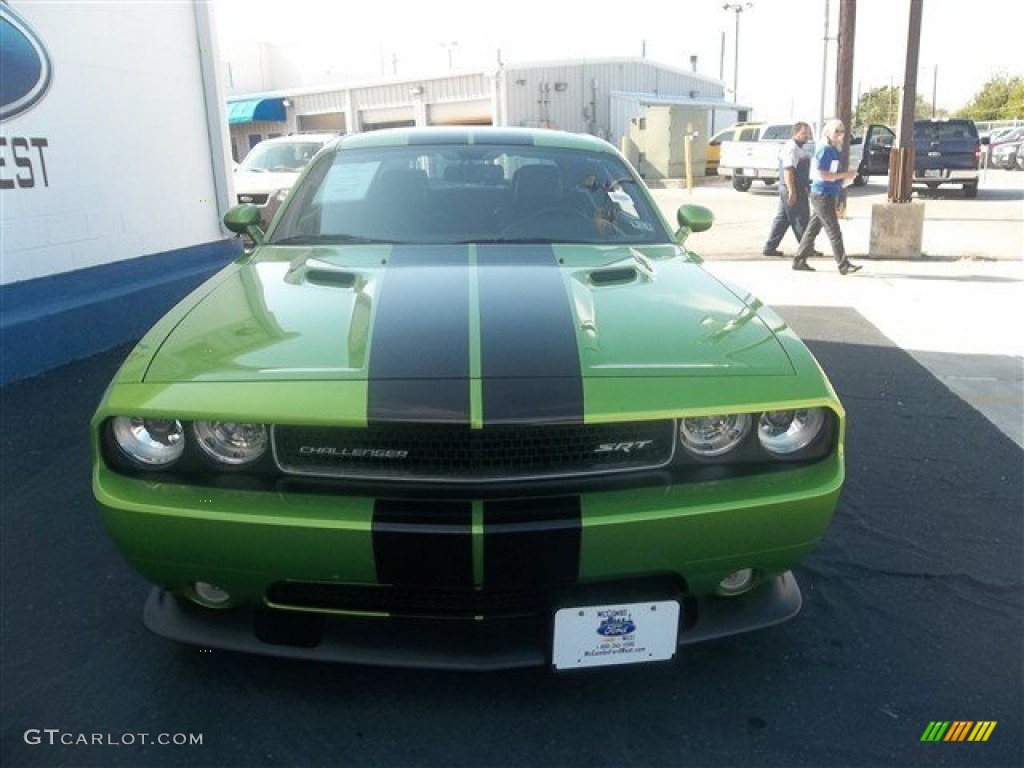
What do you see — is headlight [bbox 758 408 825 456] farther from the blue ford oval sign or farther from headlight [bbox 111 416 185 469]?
the blue ford oval sign

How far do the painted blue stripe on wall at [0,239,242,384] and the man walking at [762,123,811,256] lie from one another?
20.8 ft

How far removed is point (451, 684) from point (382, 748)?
0.28 m

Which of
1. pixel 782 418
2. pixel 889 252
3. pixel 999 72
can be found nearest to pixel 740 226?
pixel 889 252

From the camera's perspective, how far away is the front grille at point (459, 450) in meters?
1.95

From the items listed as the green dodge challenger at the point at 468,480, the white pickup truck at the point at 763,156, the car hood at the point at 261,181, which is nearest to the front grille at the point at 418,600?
the green dodge challenger at the point at 468,480

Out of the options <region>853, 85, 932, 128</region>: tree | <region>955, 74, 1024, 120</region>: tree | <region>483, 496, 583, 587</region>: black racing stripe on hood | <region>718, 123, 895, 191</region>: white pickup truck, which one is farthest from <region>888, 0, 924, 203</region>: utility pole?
<region>955, 74, 1024, 120</region>: tree

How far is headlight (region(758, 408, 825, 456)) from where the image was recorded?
2133 millimetres

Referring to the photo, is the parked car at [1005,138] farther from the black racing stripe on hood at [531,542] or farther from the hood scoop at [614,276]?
the black racing stripe on hood at [531,542]

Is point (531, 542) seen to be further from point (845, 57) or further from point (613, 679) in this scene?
point (845, 57)

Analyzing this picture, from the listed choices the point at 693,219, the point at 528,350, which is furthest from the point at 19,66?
the point at 528,350

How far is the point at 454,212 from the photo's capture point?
327 cm

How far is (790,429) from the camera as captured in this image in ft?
7.08

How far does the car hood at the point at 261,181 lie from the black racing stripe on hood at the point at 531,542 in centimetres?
920

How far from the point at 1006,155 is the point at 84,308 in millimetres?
31875
